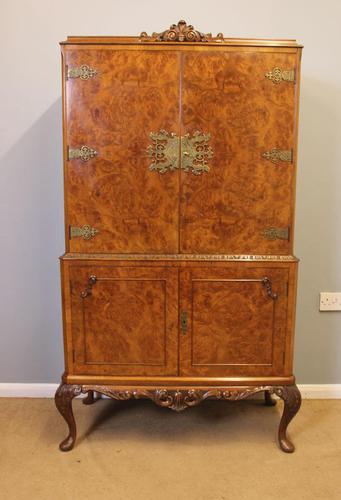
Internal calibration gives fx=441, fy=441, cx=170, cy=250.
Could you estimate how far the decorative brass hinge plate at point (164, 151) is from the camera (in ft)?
5.77

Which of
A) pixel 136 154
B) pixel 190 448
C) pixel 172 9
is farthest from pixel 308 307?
pixel 172 9

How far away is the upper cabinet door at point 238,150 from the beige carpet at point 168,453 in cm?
90

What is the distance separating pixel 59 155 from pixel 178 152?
2.60ft

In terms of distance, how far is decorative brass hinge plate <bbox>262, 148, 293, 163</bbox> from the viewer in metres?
1.77

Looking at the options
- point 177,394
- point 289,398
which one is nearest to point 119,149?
point 177,394

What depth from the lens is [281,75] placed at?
1.73 m

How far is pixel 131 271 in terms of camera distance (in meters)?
1.83

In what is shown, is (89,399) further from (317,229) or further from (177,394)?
(317,229)

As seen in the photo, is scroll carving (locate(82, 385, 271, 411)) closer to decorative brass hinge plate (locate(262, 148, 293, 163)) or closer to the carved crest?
decorative brass hinge plate (locate(262, 148, 293, 163))

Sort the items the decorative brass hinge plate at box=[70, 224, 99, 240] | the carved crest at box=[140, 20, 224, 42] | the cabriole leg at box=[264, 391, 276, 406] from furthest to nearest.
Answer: the cabriole leg at box=[264, 391, 276, 406], the decorative brass hinge plate at box=[70, 224, 99, 240], the carved crest at box=[140, 20, 224, 42]

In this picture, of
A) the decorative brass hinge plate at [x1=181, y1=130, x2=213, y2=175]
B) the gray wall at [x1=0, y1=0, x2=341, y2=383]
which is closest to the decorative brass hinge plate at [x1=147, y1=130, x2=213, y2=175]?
the decorative brass hinge plate at [x1=181, y1=130, x2=213, y2=175]

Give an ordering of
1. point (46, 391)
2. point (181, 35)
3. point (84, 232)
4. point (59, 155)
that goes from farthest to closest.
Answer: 1. point (46, 391)
2. point (59, 155)
3. point (84, 232)
4. point (181, 35)

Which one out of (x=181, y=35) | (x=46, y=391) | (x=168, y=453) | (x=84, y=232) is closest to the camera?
(x=181, y=35)

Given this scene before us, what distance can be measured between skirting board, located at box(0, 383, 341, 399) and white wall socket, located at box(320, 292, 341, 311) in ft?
1.43
